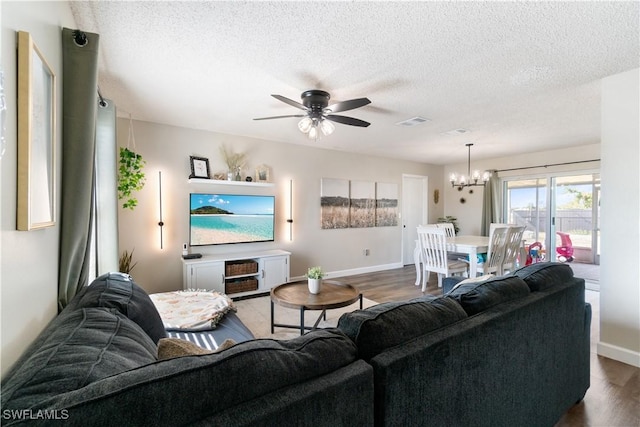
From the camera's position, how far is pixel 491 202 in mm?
5879

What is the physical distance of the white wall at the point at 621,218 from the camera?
7.56 ft

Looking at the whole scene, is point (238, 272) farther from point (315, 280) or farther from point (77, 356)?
point (77, 356)

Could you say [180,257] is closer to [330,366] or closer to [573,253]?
[330,366]

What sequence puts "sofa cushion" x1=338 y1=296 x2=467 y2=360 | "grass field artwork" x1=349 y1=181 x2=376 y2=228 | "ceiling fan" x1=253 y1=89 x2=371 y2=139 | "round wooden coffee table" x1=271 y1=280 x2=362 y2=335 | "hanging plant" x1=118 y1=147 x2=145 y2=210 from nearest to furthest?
"sofa cushion" x1=338 y1=296 x2=467 y2=360 < "round wooden coffee table" x1=271 y1=280 x2=362 y2=335 < "ceiling fan" x1=253 y1=89 x2=371 y2=139 < "hanging plant" x1=118 y1=147 x2=145 y2=210 < "grass field artwork" x1=349 y1=181 x2=376 y2=228

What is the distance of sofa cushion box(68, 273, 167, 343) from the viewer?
51.6 inches

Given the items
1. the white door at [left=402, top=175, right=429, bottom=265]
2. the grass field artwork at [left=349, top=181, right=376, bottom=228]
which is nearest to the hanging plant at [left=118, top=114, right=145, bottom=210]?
the grass field artwork at [left=349, top=181, right=376, bottom=228]

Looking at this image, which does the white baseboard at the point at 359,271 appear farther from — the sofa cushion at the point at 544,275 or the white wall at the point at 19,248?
the white wall at the point at 19,248

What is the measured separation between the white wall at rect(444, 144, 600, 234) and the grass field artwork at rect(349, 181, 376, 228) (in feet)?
7.55

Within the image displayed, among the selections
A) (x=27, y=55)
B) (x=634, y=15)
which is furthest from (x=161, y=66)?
(x=634, y=15)

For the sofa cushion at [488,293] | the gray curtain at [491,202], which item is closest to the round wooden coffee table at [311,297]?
the sofa cushion at [488,293]

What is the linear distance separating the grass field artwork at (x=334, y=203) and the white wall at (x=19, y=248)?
4.07m

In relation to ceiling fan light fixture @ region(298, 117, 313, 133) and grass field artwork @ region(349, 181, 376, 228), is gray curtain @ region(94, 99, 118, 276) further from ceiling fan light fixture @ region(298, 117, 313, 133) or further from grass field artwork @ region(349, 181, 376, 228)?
grass field artwork @ region(349, 181, 376, 228)

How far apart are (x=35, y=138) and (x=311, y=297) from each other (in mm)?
2106

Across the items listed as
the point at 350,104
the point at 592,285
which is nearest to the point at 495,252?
the point at 592,285
